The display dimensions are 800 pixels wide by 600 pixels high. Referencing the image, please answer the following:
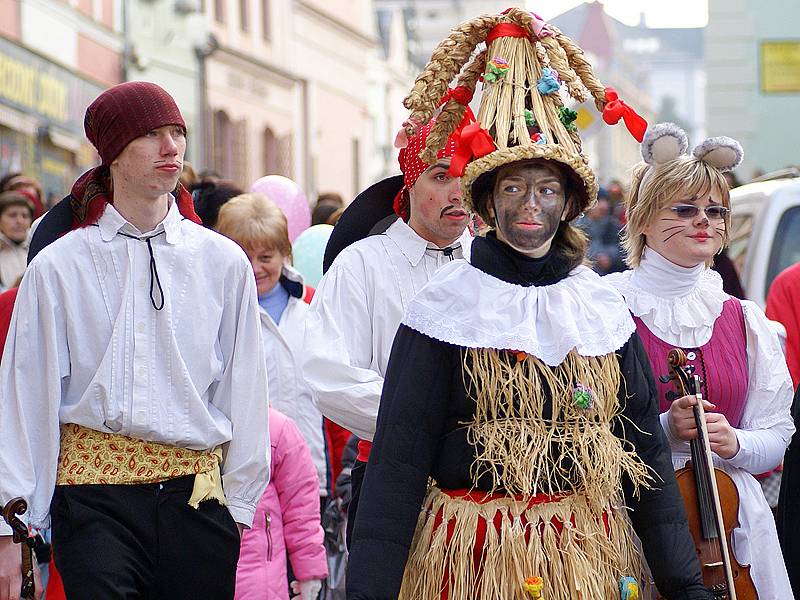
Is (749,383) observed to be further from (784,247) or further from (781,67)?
(781,67)

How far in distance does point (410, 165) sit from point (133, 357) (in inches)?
47.1

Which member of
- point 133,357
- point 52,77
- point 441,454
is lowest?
point 441,454

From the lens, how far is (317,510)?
574 cm

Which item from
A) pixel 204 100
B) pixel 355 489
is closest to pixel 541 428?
pixel 355 489

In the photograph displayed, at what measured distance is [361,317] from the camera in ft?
16.9

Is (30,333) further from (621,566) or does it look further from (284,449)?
(621,566)

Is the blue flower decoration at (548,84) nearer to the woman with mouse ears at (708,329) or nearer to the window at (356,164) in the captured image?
the woman with mouse ears at (708,329)

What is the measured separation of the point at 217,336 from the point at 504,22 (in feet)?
4.59

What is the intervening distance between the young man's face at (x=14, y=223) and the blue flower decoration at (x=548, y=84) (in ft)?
20.8

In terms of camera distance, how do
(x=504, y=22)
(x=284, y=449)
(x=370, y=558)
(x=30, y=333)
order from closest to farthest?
1. (x=370, y=558)
2. (x=504, y=22)
3. (x=30, y=333)
4. (x=284, y=449)

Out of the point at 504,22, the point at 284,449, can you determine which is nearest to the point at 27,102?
the point at 284,449

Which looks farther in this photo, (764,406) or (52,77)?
(52,77)

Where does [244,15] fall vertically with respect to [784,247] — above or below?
above

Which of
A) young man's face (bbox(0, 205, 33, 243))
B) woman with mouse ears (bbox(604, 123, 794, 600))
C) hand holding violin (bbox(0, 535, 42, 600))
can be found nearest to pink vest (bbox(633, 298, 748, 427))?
woman with mouse ears (bbox(604, 123, 794, 600))
